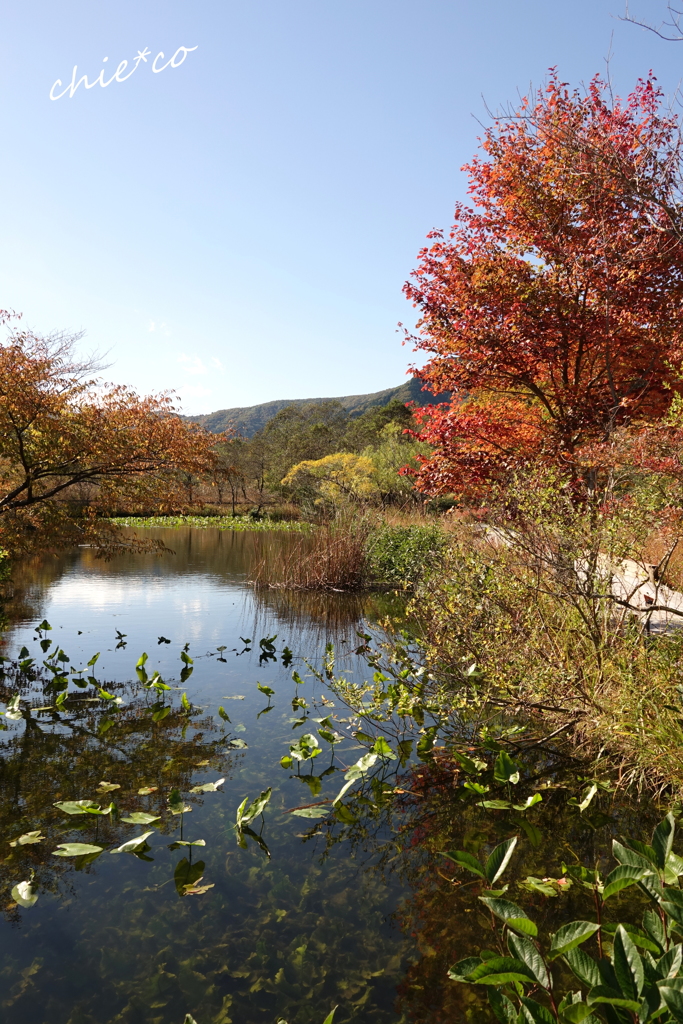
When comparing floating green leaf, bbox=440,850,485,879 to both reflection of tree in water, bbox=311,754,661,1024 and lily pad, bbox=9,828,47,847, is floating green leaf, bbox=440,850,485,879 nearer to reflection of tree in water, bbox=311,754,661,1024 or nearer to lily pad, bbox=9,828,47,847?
reflection of tree in water, bbox=311,754,661,1024

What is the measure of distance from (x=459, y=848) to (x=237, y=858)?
1134mm

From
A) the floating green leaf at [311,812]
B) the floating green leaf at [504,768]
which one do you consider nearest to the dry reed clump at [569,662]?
the floating green leaf at [504,768]

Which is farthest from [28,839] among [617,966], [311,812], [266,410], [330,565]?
[266,410]

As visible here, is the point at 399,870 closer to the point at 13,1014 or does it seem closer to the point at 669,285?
the point at 13,1014

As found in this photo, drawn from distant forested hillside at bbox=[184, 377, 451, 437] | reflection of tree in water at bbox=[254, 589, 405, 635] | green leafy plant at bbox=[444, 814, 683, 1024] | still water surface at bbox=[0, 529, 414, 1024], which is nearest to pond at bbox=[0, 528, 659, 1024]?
still water surface at bbox=[0, 529, 414, 1024]

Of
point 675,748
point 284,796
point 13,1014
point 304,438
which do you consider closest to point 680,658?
point 675,748

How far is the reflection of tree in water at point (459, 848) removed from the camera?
2506mm

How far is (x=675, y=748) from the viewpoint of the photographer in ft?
11.4

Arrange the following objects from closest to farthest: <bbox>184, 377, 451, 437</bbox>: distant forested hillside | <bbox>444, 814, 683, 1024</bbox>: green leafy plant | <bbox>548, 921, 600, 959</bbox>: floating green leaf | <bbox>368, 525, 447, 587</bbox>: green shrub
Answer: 1. <bbox>444, 814, 683, 1024</bbox>: green leafy plant
2. <bbox>548, 921, 600, 959</bbox>: floating green leaf
3. <bbox>368, 525, 447, 587</bbox>: green shrub
4. <bbox>184, 377, 451, 437</bbox>: distant forested hillside

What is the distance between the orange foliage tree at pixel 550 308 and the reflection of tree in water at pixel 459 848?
3.63 m

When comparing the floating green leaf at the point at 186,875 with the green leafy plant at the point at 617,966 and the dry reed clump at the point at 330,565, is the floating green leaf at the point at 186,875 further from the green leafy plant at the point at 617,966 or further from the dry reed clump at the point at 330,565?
the dry reed clump at the point at 330,565

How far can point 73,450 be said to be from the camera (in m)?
7.79

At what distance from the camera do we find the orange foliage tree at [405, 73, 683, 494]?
23.4 ft

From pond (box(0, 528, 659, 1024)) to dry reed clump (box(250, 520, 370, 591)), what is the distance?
5.67 metres
